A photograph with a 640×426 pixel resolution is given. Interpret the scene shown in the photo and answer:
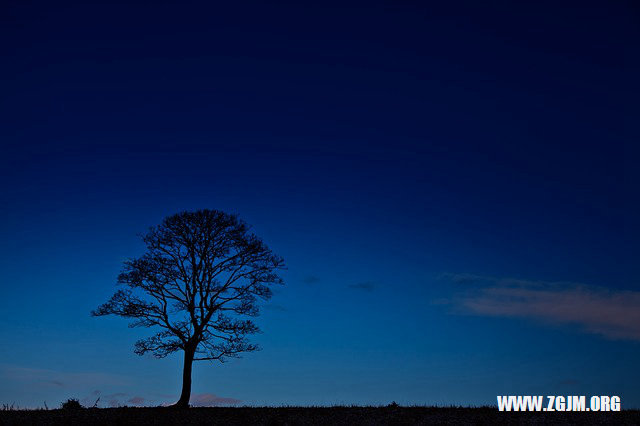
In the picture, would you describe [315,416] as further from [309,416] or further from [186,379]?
[186,379]

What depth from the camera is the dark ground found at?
3137 cm

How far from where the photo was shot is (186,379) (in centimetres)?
4009

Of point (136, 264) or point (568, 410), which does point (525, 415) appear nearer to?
point (568, 410)

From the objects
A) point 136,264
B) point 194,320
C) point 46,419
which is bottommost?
point 46,419

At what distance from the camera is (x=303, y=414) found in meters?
34.9

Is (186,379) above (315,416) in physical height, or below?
above

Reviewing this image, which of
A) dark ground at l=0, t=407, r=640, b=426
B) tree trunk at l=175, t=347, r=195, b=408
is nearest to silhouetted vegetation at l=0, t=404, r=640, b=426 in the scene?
dark ground at l=0, t=407, r=640, b=426

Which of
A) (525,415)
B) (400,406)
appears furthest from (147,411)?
(525,415)

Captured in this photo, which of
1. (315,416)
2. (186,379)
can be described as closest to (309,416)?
(315,416)

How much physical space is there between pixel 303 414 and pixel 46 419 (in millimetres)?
14023

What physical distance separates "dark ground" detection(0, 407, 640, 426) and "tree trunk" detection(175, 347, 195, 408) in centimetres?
223

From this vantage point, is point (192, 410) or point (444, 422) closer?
point (444, 422)

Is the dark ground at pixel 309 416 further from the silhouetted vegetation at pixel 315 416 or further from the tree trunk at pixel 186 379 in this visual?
the tree trunk at pixel 186 379

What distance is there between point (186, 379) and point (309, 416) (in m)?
9.98
